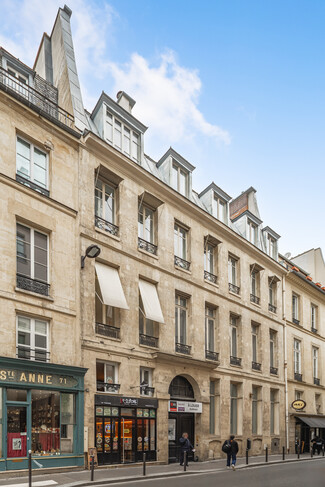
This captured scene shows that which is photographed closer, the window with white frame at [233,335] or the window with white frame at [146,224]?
the window with white frame at [146,224]

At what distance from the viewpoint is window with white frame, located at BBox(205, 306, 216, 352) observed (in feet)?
86.5

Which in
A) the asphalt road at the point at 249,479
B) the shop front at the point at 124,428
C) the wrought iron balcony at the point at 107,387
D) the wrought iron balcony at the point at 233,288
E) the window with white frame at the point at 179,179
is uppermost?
the window with white frame at the point at 179,179

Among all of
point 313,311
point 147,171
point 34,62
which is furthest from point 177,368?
point 313,311

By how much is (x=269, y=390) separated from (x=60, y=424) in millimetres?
16724

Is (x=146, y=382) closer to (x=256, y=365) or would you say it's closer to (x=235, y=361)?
(x=235, y=361)

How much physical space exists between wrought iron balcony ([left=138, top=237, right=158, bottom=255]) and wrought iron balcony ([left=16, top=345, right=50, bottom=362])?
6.67m

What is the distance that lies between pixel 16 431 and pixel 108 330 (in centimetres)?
520

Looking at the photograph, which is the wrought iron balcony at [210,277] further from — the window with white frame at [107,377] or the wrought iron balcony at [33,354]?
the wrought iron balcony at [33,354]

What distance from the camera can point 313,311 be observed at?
130 feet

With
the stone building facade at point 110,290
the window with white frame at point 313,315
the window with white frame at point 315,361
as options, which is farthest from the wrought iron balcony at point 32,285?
the window with white frame at point 315,361

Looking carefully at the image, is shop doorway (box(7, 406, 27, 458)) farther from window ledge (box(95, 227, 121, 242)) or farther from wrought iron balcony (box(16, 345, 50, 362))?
window ledge (box(95, 227, 121, 242))

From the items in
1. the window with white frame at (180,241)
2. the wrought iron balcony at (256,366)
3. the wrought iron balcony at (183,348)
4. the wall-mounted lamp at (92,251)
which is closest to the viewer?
the wall-mounted lamp at (92,251)

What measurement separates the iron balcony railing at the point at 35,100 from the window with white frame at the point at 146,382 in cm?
956

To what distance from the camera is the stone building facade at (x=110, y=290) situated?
666 inches
